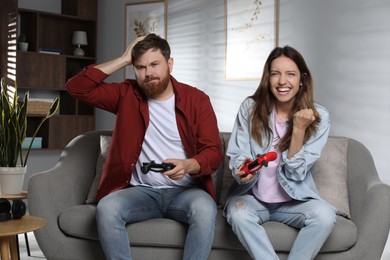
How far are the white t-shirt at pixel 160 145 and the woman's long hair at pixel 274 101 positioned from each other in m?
0.36

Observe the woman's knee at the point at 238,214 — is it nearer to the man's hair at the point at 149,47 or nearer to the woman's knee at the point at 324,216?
the woman's knee at the point at 324,216

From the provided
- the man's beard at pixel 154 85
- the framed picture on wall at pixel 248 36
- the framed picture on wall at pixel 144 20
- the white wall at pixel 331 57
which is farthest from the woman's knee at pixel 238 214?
the framed picture on wall at pixel 144 20

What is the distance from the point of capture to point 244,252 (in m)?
2.73

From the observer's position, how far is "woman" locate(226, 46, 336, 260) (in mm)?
2502

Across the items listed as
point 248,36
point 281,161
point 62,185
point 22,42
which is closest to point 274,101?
point 281,161

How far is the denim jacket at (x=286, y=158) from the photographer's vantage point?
2.63 metres

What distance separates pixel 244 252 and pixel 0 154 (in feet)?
4.81

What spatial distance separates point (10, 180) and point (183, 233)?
110 cm

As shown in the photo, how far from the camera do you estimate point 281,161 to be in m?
2.69

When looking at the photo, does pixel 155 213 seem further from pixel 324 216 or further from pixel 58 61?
pixel 58 61

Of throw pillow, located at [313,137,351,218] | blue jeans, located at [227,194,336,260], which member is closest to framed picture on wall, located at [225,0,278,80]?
throw pillow, located at [313,137,351,218]

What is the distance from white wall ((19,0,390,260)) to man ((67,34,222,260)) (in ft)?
6.00

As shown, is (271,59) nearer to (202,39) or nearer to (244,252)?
(244,252)

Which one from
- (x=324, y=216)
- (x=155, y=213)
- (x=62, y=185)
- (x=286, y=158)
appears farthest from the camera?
(x=62, y=185)
